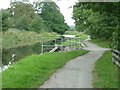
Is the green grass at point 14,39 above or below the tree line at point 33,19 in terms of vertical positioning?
below

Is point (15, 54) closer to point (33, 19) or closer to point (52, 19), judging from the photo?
point (33, 19)

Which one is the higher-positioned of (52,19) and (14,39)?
(52,19)

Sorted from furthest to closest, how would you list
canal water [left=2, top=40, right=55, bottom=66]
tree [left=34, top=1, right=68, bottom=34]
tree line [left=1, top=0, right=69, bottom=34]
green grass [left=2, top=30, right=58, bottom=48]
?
1. tree [left=34, top=1, right=68, bottom=34]
2. tree line [left=1, top=0, right=69, bottom=34]
3. green grass [left=2, top=30, right=58, bottom=48]
4. canal water [left=2, top=40, right=55, bottom=66]

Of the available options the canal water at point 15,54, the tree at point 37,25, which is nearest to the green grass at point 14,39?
the tree at point 37,25

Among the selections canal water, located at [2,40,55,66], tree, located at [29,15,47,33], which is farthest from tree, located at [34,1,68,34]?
canal water, located at [2,40,55,66]

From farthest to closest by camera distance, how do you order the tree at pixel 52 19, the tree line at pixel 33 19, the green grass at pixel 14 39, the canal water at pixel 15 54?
the tree at pixel 52 19 → the tree line at pixel 33 19 → the green grass at pixel 14 39 → the canal water at pixel 15 54

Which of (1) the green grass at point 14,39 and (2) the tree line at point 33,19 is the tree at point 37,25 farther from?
(1) the green grass at point 14,39

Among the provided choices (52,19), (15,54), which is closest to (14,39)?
(15,54)

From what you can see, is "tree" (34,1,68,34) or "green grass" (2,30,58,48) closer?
"green grass" (2,30,58,48)

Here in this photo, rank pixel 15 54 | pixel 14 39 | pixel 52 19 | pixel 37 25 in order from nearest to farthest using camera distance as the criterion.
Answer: pixel 15 54 < pixel 14 39 < pixel 37 25 < pixel 52 19

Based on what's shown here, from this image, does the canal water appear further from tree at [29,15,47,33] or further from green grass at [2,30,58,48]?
tree at [29,15,47,33]

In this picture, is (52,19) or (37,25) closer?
(37,25)

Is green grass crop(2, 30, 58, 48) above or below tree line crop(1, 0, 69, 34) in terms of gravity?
below

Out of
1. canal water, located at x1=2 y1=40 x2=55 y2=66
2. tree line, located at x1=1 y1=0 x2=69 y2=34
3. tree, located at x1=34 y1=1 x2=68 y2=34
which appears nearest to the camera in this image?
canal water, located at x1=2 y1=40 x2=55 y2=66
